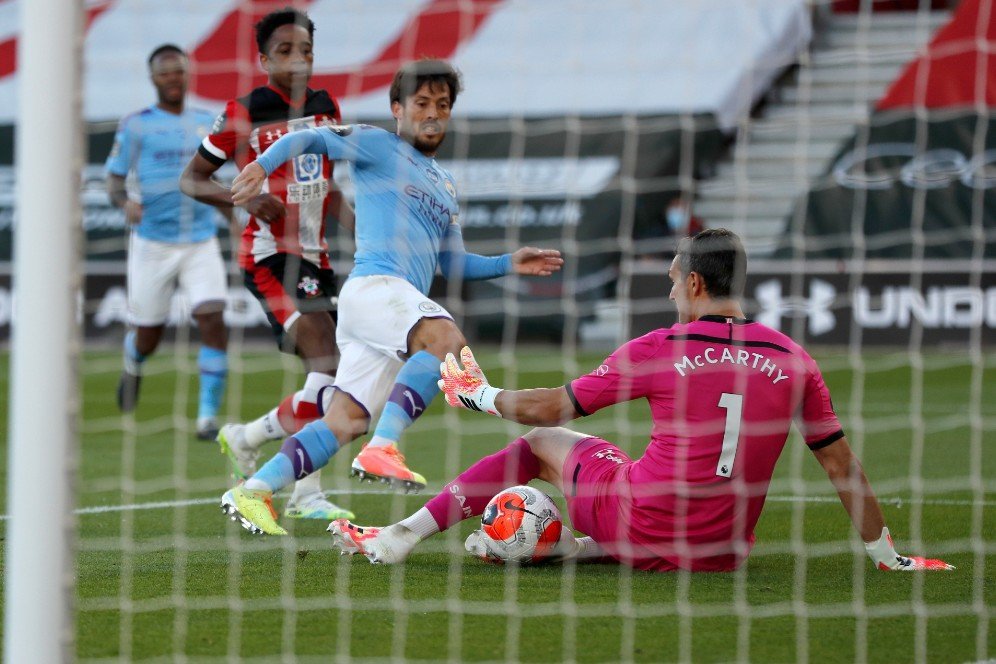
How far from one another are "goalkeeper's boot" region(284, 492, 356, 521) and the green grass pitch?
0.15 m

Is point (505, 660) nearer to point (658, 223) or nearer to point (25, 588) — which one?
point (25, 588)

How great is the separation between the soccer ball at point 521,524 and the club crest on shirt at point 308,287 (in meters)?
1.86

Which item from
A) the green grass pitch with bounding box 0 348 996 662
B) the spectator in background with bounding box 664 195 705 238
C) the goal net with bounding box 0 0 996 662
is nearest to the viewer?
the green grass pitch with bounding box 0 348 996 662

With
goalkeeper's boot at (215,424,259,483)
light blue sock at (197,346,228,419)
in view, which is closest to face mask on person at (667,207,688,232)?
light blue sock at (197,346,228,419)

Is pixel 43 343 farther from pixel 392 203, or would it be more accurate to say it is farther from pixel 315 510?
pixel 315 510

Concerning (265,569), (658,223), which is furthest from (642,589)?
(658,223)

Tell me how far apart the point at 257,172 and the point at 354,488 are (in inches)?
103

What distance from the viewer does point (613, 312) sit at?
50.0 ft

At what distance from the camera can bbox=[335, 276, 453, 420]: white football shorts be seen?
16.9 feet

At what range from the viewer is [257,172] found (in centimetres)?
464

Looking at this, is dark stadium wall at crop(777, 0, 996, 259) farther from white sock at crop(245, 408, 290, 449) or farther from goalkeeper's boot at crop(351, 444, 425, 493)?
goalkeeper's boot at crop(351, 444, 425, 493)

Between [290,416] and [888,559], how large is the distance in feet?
8.50

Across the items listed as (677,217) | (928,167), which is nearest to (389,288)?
(677,217)

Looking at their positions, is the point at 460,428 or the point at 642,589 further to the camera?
the point at 460,428
